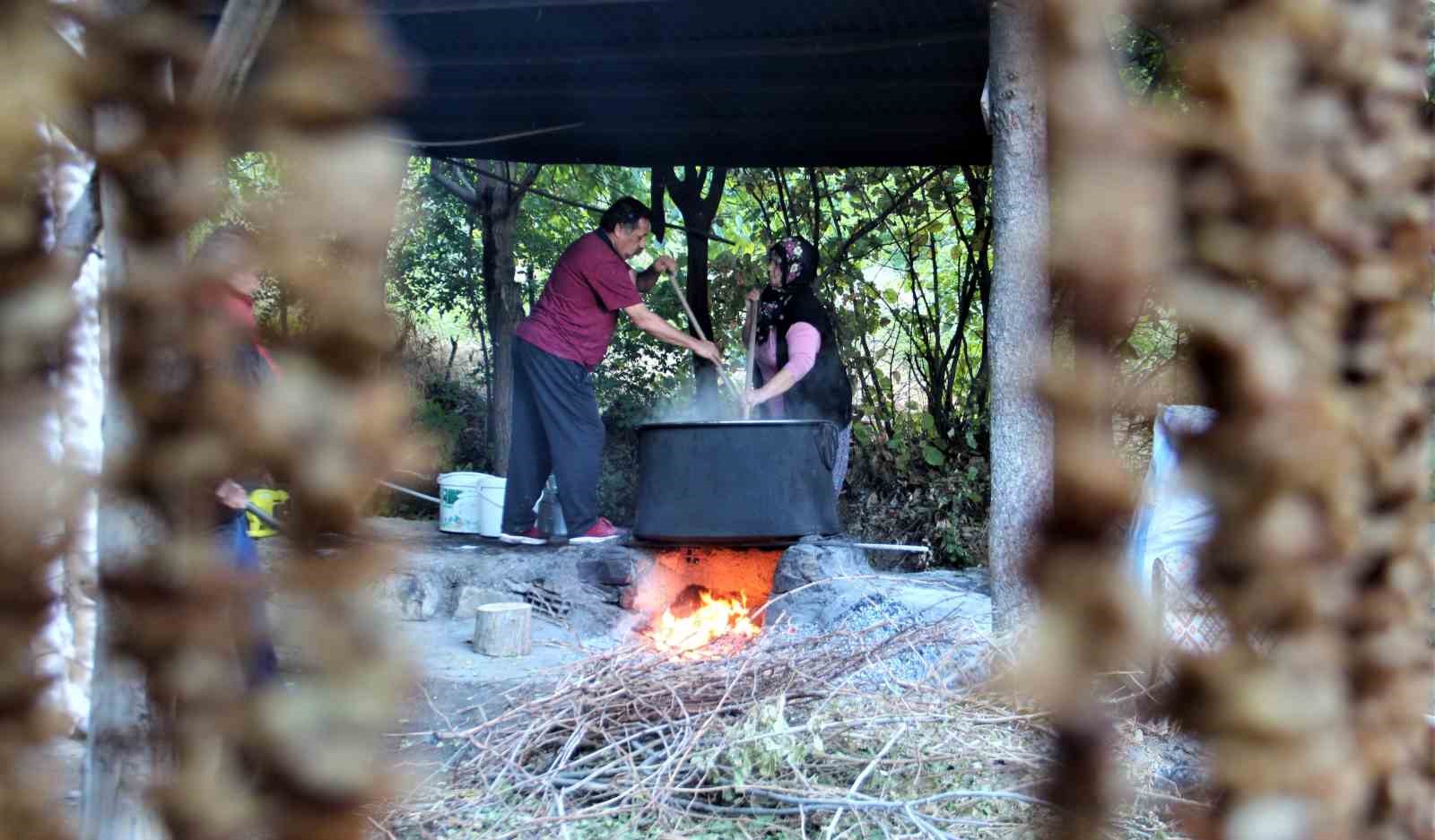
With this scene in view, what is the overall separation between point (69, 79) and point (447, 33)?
220 inches

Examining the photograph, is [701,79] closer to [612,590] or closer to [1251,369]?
[612,590]

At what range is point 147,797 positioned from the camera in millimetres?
310

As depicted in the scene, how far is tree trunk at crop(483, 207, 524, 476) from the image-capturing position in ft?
33.7

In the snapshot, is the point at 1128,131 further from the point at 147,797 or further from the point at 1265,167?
the point at 147,797

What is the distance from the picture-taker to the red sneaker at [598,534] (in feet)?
22.4

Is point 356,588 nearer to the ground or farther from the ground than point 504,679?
farther from the ground

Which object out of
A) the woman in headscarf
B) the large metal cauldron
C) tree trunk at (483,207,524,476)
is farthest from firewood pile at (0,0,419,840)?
tree trunk at (483,207,524,476)

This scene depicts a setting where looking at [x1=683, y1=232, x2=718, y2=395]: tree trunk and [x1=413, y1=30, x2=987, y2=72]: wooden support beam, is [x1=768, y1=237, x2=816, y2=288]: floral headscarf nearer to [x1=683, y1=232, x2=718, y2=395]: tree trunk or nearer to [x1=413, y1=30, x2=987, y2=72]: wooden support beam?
[x1=683, y1=232, x2=718, y2=395]: tree trunk

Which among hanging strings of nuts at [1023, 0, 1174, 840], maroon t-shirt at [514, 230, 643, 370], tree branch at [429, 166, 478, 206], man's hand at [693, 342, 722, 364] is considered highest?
tree branch at [429, 166, 478, 206]

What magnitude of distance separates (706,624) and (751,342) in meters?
1.91

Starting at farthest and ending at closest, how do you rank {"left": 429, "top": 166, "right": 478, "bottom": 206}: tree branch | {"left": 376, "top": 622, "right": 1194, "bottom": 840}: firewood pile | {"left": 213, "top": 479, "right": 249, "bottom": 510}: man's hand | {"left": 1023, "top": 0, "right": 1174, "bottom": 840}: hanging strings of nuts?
1. {"left": 429, "top": 166, "right": 478, "bottom": 206}: tree branch
2. {"left": 376, "top": 622, "right": 1194, "bottom": 840}: firewood pile
3. {"left": 213, "top": 479, "right": 249, "bottom": 510}: man's hand
4. {"left": 1023, "top": 0, "right": 1174, "bottom": 840}: hanging strings of nuts

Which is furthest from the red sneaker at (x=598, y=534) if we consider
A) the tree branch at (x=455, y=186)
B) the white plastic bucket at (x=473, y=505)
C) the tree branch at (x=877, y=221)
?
the tree branch at (x=455, y=186)

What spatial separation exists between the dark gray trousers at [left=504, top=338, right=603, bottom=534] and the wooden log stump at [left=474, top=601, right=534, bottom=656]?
1.46m

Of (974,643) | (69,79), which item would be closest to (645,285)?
(974,643)
